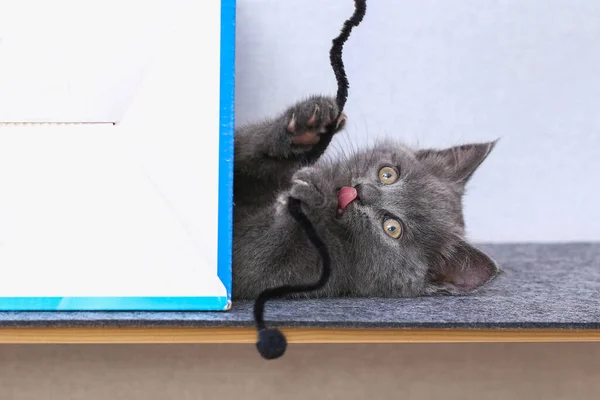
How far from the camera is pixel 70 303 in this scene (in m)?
1.09

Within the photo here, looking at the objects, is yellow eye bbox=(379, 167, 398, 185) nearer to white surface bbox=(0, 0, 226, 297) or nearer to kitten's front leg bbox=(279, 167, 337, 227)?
kitten's front leg bbox=(279, 167, 337, 227)

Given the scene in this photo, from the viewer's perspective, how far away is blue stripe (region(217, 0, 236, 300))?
3.65ft

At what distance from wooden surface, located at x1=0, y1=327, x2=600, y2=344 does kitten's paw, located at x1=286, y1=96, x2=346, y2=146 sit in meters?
0.40

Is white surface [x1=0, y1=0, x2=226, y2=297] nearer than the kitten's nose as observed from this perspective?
Yes

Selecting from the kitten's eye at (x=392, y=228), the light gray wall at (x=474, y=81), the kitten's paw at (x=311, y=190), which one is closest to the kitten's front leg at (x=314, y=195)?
the kitten's paw at (x=311, y=190)

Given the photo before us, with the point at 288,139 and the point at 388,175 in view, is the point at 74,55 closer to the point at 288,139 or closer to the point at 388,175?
the point at 288,139

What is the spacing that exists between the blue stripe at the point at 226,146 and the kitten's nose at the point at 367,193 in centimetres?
32

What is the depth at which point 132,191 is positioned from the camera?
111 cm

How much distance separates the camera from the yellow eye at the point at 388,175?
1.41 metres

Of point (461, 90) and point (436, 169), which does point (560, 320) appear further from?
point (461, 90)

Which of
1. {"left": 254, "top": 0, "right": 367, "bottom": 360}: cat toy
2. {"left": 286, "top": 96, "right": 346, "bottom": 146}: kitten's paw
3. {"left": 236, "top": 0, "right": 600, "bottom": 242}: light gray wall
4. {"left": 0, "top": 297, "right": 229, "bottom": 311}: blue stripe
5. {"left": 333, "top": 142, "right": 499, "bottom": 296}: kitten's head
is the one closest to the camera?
{"left": 254, "top": 0, "right": 367, "bottom": 360}: cat toy

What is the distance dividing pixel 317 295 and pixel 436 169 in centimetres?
47

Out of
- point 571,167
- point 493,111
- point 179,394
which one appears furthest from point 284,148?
point 571,167

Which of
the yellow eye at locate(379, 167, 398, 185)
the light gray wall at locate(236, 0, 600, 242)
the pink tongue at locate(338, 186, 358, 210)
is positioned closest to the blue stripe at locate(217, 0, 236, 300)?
the pink tongue at locate(338, 186, 358, 210)
